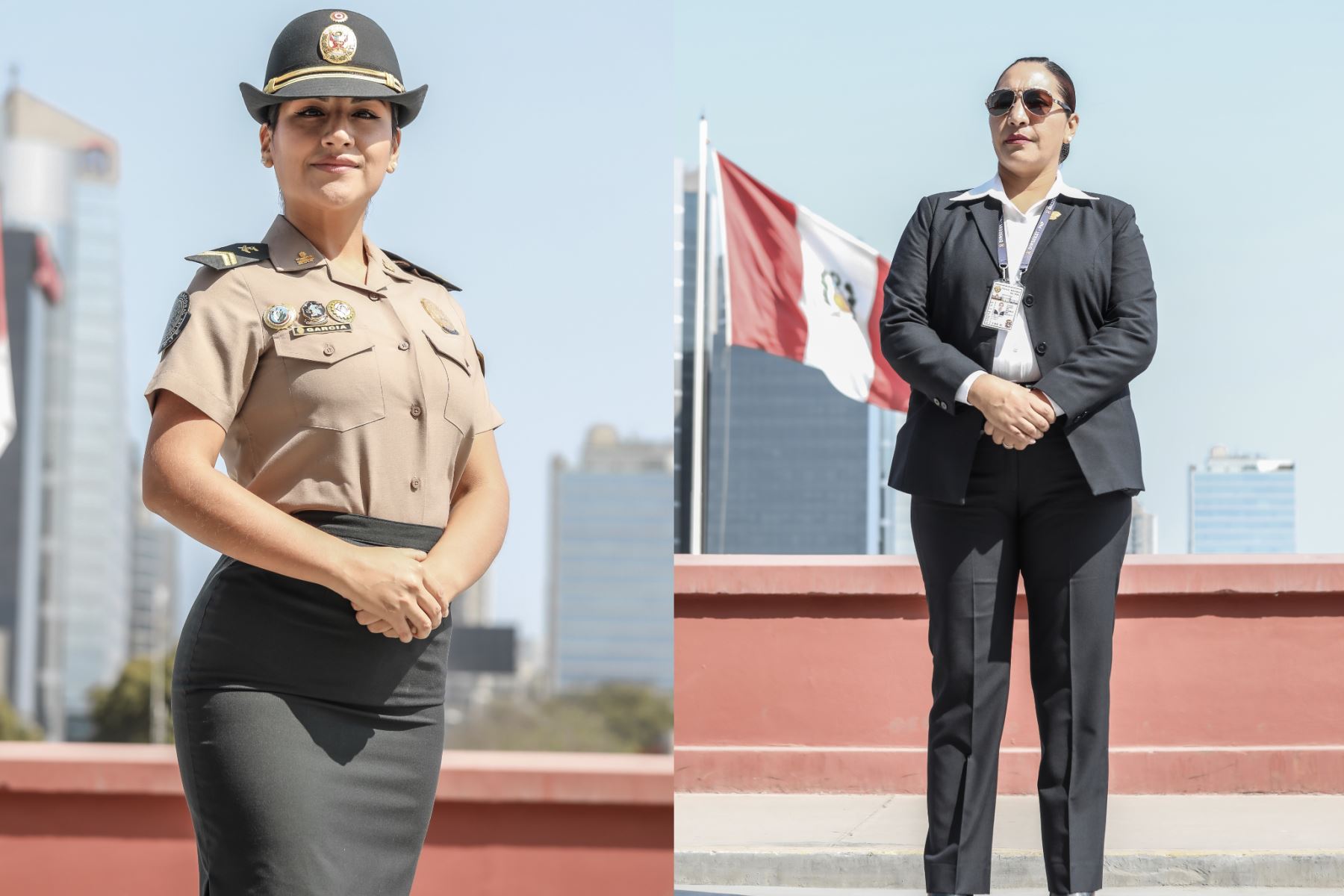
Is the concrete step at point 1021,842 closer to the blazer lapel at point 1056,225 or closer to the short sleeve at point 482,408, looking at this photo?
the blazer lapel at point 1056,225

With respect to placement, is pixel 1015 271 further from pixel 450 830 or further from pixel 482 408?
pixel 450 830

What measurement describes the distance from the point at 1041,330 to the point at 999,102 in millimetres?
469

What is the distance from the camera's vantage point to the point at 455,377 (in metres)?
2.09

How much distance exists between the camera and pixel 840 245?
9969 millimetres

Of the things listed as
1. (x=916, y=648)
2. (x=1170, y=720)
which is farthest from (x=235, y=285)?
(x=1170, y=720)

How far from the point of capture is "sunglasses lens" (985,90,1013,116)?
2.89 m

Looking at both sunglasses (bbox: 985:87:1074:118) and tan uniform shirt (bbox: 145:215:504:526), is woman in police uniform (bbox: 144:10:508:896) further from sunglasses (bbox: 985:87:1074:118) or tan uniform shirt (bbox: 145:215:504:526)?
sunglasses (bbox: 985:87:1074:118)

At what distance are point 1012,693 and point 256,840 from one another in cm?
363

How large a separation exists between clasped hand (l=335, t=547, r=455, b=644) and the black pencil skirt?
0.20 ft

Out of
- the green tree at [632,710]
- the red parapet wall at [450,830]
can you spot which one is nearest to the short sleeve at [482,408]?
the red parapet wall at [450,830]

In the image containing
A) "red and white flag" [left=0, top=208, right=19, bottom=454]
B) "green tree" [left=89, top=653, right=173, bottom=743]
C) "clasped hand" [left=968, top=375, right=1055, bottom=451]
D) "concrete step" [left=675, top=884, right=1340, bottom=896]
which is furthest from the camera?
"green tree" [left=89, top=653, right=173, bottom=743]

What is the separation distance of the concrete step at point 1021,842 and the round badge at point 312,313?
7.93 feet

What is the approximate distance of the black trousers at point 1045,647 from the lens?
2.79 meters

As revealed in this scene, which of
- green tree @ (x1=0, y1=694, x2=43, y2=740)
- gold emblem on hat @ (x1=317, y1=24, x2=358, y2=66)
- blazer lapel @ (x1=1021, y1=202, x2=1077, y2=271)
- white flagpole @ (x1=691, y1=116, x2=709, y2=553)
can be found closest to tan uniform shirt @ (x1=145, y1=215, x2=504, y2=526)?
gold emblem on hat @ (x1=317, y1=24, x2=358, y2=66)
